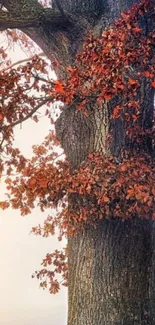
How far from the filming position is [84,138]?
3.21 metres

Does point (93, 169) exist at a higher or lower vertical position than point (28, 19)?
lower

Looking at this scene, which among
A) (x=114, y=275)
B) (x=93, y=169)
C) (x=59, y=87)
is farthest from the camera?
(x=114, y=275)

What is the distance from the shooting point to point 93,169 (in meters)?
2.84

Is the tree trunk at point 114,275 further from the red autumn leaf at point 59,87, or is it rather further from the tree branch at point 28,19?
the tree branch at point 28,19

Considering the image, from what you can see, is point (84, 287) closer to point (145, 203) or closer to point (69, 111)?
point (145, 203)

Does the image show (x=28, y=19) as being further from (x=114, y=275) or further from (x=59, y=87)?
(x=114, y=275)

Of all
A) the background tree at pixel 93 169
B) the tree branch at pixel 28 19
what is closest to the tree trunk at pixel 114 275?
the background tree at pixel 93 169

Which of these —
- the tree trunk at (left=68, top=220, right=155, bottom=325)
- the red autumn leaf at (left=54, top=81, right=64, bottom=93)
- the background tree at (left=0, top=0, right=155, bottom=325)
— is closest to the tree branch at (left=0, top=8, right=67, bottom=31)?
the background tree at (left=0, top=0, right=155, bottom=325)

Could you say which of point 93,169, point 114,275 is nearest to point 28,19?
point 93,169

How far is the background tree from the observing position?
106 inches

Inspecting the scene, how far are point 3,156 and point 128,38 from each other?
3.92ft

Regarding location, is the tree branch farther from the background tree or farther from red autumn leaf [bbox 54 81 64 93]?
red autumn leaf [bbox 54 81 64 93]

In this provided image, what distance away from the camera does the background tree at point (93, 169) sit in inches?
106

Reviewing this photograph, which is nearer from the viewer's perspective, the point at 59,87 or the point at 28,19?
the point at 59,87
